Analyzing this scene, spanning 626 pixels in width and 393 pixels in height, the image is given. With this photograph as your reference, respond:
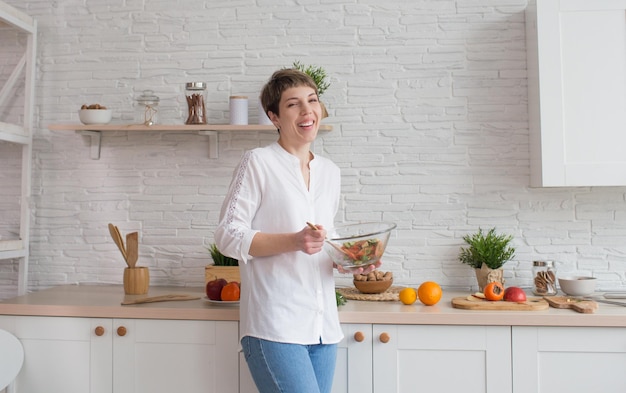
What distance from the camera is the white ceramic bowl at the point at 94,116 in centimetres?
304

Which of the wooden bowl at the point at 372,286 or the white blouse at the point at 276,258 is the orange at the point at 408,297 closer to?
the wooden bowl at the point at 372,286

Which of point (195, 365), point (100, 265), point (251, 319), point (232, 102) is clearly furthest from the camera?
point (100, 265)

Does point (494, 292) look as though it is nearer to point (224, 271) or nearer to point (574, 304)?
point (574, 304)

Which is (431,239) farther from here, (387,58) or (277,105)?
(277,105)

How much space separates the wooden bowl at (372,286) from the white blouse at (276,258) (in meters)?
0.65

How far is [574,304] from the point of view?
2.45 meters

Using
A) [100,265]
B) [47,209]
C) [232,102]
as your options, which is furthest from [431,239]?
[47,209]

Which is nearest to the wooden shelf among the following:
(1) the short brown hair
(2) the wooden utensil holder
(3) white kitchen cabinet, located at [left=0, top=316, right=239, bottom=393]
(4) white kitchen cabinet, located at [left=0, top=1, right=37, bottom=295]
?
(4) white kitchen cabinet, located at [left=0, top=1, right=37, bottom=295]

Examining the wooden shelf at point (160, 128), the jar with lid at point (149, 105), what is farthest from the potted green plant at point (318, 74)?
the jar with lid at point (149, 105)

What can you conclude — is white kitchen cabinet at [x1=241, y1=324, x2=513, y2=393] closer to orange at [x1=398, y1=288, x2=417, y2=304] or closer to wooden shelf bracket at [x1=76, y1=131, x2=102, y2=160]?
orange at [x1=398, y1=288, x2=417, y2=304]

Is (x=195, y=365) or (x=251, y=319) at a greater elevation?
(x=251, y=319)

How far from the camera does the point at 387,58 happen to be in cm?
311

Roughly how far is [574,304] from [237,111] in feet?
5.40

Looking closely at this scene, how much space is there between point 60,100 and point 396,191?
176 cm
